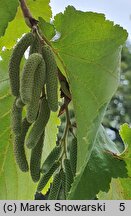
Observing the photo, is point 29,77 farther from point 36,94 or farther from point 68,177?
point 68,177

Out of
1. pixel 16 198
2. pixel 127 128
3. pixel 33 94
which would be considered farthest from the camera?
pixel 16 198

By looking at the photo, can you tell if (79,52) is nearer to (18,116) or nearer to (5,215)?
(18,116)

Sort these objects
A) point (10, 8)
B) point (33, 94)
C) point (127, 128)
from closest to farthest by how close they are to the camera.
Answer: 1. point (33, 94)
2. point (10, 8)
3. point (127, 128)

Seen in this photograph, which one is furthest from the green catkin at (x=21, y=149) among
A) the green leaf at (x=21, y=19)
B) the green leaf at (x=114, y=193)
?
the green leaf at (x=21, y=19)

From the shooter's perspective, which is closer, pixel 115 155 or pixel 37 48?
pixel 37 48

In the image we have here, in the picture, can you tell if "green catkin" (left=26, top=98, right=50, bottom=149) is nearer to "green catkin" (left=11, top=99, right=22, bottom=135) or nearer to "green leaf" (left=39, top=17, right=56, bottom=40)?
"green catkin" (left=11, top=99, right=22, bottom=135)

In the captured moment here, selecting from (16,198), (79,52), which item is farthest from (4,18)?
(16,198)

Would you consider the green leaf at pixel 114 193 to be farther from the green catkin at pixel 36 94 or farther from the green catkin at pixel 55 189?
the green catkin at pixel 36 94

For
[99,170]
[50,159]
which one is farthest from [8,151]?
[99,170]
